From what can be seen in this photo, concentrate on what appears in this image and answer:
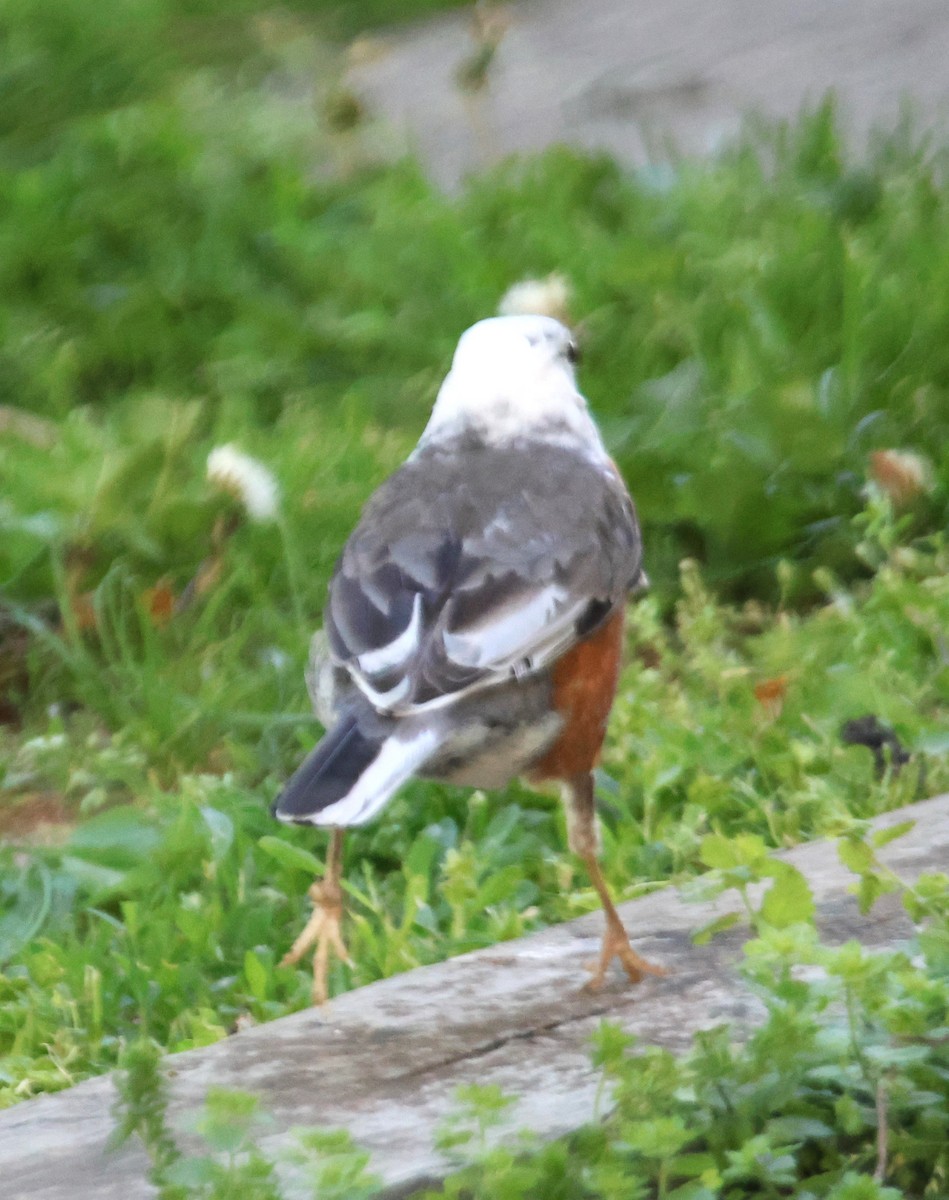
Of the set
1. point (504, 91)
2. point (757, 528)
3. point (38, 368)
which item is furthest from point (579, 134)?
point (757, 528)

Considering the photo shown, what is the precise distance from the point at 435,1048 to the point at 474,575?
718 mm

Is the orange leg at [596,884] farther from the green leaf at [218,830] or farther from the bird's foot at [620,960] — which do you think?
the green leaf at [218,830]

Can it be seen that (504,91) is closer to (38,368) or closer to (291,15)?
(291,15)

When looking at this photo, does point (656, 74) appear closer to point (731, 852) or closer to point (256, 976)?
point (256, 976)

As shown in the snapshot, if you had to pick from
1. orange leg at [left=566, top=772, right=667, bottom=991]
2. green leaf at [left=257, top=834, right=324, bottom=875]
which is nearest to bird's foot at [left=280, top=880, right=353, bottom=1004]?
green leaf at [left=257, top=834, right=324, bottom=875]

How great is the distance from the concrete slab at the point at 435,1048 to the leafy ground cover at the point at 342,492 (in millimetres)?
292

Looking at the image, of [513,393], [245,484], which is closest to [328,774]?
[513,393]

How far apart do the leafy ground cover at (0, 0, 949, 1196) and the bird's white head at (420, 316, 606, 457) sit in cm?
61

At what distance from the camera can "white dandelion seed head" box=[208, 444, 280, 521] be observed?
4773 millimetres

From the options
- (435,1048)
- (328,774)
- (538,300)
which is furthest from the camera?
(538,300)

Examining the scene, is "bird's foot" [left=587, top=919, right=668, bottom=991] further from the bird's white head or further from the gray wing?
the bird's white head

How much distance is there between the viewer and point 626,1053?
2619 mm

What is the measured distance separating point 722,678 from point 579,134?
160 inches

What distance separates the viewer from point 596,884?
309cm
